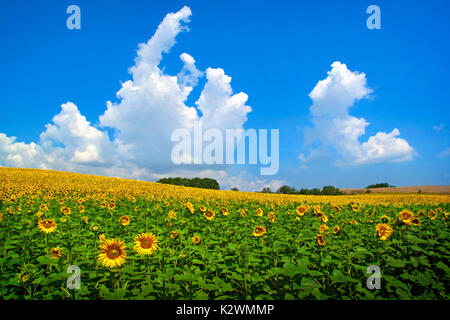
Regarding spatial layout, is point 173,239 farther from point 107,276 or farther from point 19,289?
point 19,289

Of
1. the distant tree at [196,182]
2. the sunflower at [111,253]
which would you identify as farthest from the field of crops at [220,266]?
the distant tree at [196,182]

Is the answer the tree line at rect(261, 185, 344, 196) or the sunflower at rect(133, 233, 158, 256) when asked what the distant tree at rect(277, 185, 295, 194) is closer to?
the tree line at rect(261, 185, 344, 196)

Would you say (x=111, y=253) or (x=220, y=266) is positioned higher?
(x=111, y=253)

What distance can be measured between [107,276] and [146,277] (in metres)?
0.59

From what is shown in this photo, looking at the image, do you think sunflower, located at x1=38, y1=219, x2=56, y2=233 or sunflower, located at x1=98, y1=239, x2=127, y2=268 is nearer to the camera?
sunflower, located at x1=98, y1=239, x2=127, y2=268

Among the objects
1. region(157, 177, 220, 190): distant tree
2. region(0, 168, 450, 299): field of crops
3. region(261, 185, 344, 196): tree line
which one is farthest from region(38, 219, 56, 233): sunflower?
region(157, 177, 220, 190): distant tree

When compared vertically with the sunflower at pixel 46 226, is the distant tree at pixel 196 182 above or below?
below

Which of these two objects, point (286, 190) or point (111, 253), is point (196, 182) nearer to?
point (286, 190)

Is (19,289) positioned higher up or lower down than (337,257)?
lower down

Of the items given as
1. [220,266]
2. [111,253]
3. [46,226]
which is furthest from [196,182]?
[111,253]

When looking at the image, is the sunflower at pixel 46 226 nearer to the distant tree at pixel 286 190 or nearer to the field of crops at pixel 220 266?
the field of crops at pixel 220 266

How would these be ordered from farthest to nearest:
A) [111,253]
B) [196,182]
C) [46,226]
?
[196,182] < [46,226] < [111,253]
